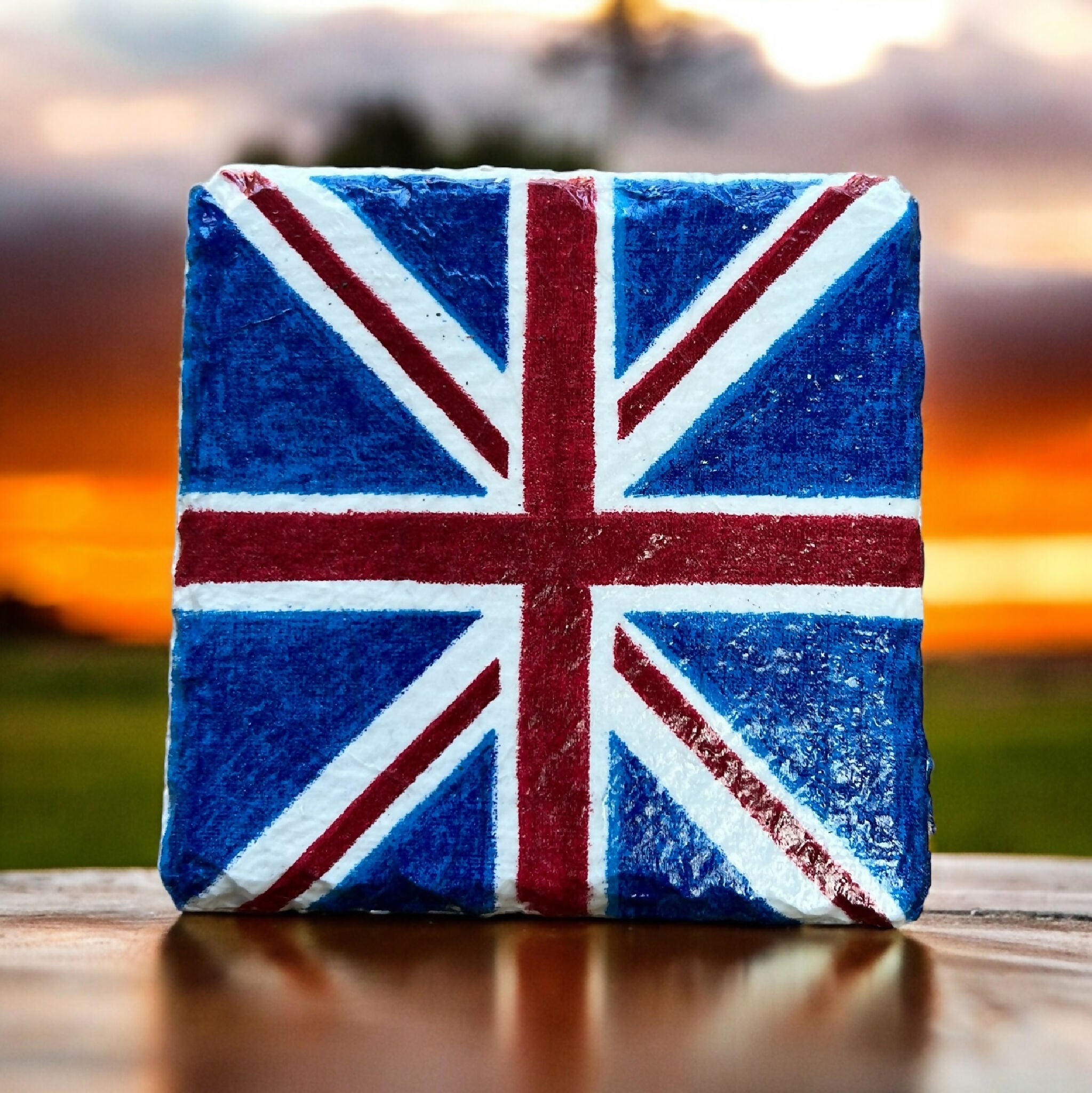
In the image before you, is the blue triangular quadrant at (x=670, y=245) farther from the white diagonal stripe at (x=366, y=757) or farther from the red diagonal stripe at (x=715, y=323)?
the white diagonal stripe at (x=366, y=757)

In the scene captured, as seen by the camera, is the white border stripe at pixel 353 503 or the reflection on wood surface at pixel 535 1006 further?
the white border stripe at pixel 353 503

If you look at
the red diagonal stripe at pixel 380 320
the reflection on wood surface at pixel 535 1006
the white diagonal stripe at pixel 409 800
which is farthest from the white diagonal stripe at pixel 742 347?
the reflection on wood surface at pixel 535 1006

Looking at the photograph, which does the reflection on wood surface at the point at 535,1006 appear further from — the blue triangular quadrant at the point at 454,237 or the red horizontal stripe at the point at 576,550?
the blue triangular quadrant at the point at 454,237

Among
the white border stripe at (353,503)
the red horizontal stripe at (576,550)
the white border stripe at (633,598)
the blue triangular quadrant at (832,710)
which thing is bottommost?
the blue triangular quadrant at (832,710)

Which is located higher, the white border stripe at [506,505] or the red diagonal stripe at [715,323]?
the red diagonal stripe at [715,323]

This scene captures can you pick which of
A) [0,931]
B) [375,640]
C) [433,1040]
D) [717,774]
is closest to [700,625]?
[717,774]

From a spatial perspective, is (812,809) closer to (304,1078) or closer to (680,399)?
(680,399)

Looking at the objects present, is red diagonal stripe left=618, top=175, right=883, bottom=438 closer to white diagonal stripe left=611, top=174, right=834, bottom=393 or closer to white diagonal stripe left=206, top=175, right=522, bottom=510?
white diagonal stripe left=611, top=174, right=834, bottom=393

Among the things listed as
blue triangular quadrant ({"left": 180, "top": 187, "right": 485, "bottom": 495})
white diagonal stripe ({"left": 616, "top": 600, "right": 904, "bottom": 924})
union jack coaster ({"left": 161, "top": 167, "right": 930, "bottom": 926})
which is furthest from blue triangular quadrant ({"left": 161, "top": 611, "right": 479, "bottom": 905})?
white diagonal stripe ({"left": 616, "top": 600, "right": 904, "bottom": 924})
